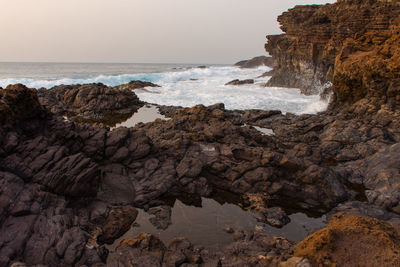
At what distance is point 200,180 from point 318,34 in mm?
36573

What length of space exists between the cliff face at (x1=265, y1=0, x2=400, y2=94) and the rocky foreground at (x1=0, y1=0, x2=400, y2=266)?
5866 millimetres

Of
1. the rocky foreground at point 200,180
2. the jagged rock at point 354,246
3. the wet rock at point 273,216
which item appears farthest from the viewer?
the wet rock at point 273,216

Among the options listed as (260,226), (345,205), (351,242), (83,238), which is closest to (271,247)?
(260,226)

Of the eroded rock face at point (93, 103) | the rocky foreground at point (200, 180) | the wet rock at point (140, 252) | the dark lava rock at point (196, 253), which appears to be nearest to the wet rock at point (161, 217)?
the rocky foreground at point (200, 180)

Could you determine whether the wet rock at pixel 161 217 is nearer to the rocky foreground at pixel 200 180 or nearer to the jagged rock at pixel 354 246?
the rocky foreground at pixel 200 180

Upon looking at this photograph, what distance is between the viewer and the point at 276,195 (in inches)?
474

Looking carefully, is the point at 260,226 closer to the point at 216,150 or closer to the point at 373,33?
the point at 216,150

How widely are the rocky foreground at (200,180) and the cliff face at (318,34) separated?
19.2 ft

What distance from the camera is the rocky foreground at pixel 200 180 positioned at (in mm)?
7191

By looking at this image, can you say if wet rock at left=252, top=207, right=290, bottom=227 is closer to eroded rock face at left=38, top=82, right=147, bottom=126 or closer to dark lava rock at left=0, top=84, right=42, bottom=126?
dark lava rock at left=0, top=84, right=42, bottom=126

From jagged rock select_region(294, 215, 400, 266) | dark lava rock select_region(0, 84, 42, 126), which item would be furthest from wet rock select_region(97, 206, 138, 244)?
jagged rock select_region(294, 215, 400, 266)

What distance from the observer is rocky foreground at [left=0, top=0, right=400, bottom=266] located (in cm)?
719

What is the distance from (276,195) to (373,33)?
68.3 ft

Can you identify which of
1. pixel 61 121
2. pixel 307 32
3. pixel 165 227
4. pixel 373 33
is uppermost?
pixel 307 32
